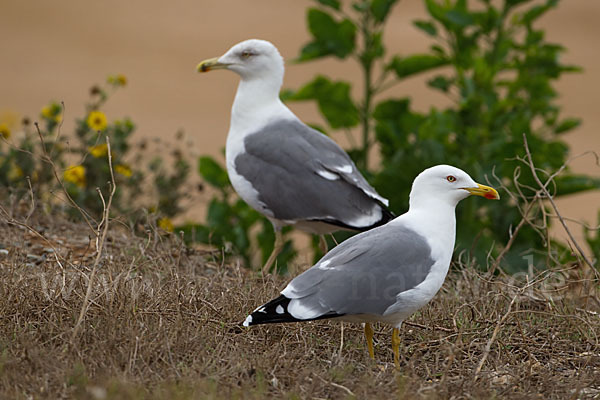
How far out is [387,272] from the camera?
325 cm

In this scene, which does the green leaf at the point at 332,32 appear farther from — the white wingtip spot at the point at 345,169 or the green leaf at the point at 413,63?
the white wingtip spot at the point at 345,169

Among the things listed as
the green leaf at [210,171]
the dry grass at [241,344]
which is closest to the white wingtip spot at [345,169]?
the dry grass at [241,344]

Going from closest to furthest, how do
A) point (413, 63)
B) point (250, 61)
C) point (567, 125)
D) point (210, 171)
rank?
point (250, 61) < point (413, 63) < point (210, 171) < point (567, 125)

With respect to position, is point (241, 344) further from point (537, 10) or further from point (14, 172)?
point (537, 10)

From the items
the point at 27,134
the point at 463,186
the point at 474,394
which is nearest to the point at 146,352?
the point at 474,394

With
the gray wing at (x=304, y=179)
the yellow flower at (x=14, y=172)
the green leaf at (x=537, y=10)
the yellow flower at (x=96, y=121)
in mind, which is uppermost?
the green leaf at (x=537, y=10)

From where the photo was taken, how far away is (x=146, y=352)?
3.12 m

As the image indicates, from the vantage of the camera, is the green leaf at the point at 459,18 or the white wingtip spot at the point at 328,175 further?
the green leaf at the point at 459,18

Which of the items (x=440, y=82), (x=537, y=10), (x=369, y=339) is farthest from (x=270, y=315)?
(x=537, y=10)

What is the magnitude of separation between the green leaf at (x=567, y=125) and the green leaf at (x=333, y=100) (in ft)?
6.92

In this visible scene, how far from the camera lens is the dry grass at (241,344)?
2.94 m

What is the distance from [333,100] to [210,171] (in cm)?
123

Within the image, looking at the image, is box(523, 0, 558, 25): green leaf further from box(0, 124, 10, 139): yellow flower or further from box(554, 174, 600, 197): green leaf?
box(0, 124, 10, 139): yellow flower

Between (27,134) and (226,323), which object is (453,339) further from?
(27,134)
